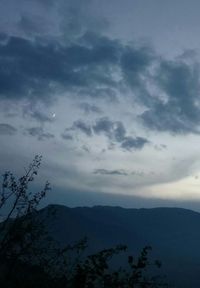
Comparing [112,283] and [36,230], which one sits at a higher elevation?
[36,230]

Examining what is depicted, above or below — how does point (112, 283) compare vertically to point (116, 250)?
below

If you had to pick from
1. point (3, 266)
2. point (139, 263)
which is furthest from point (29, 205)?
point (3, 266)

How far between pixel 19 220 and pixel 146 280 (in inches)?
326

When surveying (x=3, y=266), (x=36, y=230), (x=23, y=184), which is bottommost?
(x=3, y=266)

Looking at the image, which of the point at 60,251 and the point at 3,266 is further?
the point at 3,266

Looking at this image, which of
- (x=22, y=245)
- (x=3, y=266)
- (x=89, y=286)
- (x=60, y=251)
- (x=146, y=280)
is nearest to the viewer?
(x=89, y=286)

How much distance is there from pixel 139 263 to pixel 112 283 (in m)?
1.06

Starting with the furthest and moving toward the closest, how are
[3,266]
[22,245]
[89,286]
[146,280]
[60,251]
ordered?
[3,266] → [60,251] → [22,245] → [146,280] → [89,286]

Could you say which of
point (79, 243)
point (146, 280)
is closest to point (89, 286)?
point (146, 280)

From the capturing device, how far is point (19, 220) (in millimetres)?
21766

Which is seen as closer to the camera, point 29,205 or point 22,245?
point 22,245

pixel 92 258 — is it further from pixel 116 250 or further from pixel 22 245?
pixel 22 245

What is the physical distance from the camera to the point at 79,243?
2147 centimetres

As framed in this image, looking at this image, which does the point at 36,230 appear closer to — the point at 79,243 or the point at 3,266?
the point at 79,243
